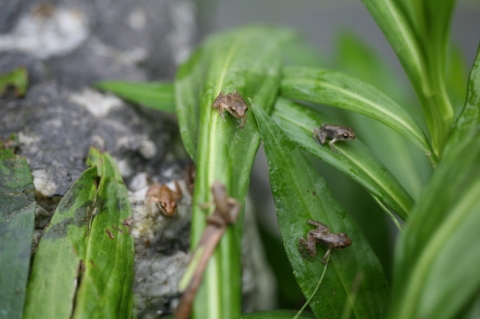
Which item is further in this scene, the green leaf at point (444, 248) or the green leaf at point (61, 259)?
the green leaf at point (61, 259)

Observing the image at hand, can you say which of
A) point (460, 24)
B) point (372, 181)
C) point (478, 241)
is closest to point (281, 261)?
point (372, 181)

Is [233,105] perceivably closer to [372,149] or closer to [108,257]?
[108,257]

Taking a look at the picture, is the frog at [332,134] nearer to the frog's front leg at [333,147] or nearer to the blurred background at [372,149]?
the frog's front leg at [333,147]

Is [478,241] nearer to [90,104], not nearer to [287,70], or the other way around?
[287,70]

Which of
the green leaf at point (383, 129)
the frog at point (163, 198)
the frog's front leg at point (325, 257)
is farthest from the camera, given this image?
the green leaf at point (383, 129)

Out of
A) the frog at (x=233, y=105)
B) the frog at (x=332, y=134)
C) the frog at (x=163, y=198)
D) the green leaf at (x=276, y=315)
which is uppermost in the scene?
the frog at (x=233, y=105)

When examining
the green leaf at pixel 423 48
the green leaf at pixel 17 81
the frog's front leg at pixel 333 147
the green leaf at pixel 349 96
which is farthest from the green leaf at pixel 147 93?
the green leaf at pixel 423 48

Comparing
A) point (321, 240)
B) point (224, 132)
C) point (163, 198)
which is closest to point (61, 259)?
point (163, 198)
